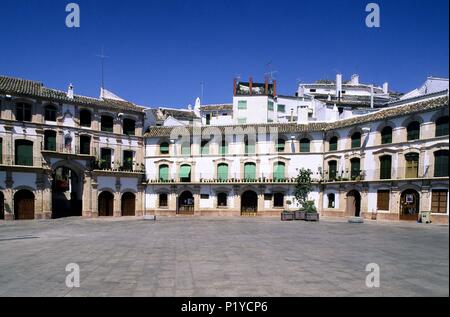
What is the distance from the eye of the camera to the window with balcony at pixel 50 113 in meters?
33.3

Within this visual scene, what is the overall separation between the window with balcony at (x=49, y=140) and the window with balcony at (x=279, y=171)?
85.4 feet

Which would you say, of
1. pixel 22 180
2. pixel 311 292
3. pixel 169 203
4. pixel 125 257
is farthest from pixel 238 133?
pixel 311 292

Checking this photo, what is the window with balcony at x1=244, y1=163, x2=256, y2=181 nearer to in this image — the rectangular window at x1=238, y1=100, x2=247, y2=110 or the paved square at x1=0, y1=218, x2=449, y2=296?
the rectangular window at x1=238, y1=100, x2=247, y2=110

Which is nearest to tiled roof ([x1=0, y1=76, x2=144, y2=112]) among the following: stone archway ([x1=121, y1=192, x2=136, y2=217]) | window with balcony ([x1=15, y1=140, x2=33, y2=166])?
window with balcony ([x1=15, y1=140, x2=33, y2=166])

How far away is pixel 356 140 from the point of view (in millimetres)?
32875

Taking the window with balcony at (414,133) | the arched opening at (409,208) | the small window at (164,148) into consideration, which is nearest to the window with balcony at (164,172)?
the small window at (164,148)

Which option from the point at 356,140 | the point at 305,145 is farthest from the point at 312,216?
the point at 305,145

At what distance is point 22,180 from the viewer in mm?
31422

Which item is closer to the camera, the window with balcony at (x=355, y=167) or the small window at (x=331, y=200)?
the window with balcony at (x=355, y=167)

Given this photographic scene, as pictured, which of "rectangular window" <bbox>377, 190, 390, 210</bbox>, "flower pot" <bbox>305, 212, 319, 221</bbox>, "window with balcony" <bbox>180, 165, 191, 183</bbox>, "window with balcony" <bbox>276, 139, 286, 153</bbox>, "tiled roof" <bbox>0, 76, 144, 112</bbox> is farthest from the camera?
"window with balcony" <bbox>180, 165, 191, 183</bbox>

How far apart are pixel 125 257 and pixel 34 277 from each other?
3301mm

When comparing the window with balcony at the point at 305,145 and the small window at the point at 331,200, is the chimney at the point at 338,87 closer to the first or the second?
the window with balcony at the point at 305,145

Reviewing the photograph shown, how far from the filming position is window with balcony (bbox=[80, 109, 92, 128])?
3553 cm

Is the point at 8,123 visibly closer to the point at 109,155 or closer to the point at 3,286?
the point at 109,155
